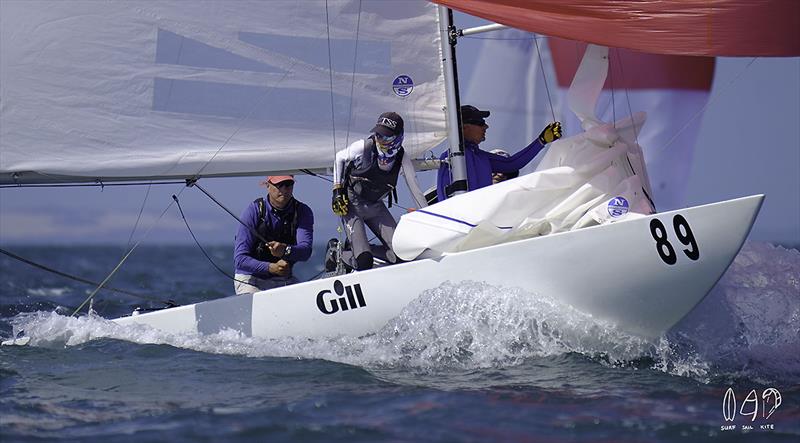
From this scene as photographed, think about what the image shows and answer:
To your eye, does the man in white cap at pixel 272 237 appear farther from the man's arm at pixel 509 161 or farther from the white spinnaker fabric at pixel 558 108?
→ the white spinnaker fabric at pixel 558 108

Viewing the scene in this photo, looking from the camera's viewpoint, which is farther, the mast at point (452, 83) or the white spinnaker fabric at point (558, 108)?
the white spinnaker fabric at point (558, 108)

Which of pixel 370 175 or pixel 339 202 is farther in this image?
pixel 370 175

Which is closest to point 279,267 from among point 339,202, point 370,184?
point 339,202

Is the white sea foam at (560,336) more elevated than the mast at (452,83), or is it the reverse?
the mast at (452,83)

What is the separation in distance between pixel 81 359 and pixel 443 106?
2833 millimetres

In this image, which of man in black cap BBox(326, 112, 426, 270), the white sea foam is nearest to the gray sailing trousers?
man in black cap BBox(326, 112, 426, 270)

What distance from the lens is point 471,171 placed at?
7.29 m

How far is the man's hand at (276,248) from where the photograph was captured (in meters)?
6.92

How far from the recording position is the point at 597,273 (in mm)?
5750

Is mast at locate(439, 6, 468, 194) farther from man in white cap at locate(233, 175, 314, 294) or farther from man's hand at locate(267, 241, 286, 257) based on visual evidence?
man's hand at locate(267, 241, 286, 257)

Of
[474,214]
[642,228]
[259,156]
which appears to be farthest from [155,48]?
[642,228]

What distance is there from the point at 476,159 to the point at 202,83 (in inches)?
74.9

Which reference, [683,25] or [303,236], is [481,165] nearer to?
[303,236]

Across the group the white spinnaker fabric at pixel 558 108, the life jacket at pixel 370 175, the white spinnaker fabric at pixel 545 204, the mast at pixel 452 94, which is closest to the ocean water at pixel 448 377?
the white spinnaker fabric at pixel 545 204
